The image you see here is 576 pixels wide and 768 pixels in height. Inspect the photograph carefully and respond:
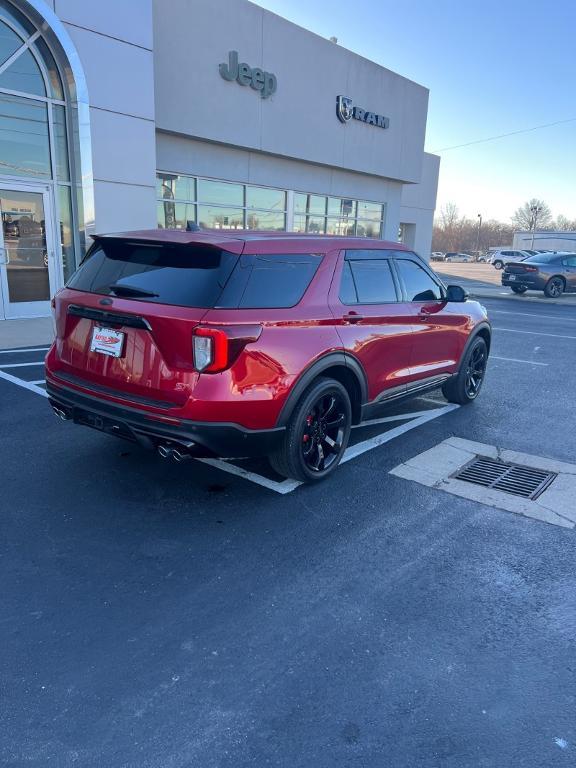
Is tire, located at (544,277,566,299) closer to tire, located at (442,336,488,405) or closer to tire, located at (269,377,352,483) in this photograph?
tire, located at (442,336,488,405)

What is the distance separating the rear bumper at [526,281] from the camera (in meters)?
22.4

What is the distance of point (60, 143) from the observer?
424 inches

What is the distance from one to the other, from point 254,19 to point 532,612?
15.4 m

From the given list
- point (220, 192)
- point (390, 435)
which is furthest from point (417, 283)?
point (220, 192)

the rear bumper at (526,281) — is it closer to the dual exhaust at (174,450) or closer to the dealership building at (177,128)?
the dealership building at (177,128)

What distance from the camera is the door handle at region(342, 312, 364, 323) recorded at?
4.27 metres

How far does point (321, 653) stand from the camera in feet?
8.43

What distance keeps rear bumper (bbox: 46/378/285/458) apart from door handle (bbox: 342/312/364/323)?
3.46 feet

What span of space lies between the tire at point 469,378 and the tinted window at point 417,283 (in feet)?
3.17

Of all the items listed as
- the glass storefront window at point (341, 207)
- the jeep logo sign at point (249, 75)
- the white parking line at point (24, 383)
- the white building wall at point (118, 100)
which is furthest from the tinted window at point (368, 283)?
the glass storefront window at point (341, 207)

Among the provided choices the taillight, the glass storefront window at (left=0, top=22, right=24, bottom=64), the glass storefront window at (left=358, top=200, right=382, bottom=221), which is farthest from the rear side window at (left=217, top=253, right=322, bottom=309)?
the glass storefront window at (left=358, top=200, right=382, bottom=221)

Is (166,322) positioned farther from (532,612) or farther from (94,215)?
(94,215)

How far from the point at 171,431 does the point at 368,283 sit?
2198 mm

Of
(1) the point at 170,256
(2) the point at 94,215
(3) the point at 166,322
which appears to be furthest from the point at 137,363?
(2) the point at 94,215
